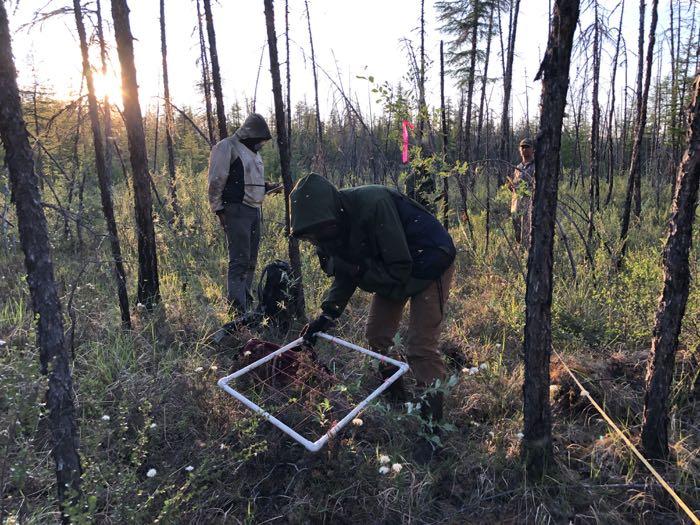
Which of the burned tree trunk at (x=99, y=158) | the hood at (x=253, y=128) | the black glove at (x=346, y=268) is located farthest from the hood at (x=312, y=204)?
the burned tree trunk at (x=99, y=158)

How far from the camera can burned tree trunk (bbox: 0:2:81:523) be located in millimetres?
1599

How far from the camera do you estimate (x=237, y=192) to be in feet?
14.3

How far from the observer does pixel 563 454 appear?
2480mm

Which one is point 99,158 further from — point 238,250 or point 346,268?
point 346,268

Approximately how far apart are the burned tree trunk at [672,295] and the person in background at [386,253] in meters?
1.06

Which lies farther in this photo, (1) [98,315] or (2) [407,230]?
(1) [98,315]

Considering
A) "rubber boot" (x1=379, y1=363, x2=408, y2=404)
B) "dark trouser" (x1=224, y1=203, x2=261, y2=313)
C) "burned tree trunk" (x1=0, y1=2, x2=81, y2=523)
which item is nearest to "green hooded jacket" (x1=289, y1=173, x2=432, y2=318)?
"rubber boot" (x1=379, y1=363, x2=408, y2=404)

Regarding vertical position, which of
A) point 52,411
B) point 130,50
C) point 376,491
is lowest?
point 376,491

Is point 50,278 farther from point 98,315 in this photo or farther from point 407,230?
point 98,315

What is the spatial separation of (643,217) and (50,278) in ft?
27.5

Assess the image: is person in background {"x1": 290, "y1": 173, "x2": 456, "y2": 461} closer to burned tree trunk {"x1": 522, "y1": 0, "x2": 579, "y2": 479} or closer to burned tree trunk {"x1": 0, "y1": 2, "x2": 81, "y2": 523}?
burned tree trunk {"x1": 522, "y1": 0, "x2": 579, "y2": 479}

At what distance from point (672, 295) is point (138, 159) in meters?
4.01

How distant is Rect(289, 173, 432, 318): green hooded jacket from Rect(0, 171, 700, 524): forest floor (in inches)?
29.2

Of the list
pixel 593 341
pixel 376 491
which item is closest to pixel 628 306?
pixel 593 341
